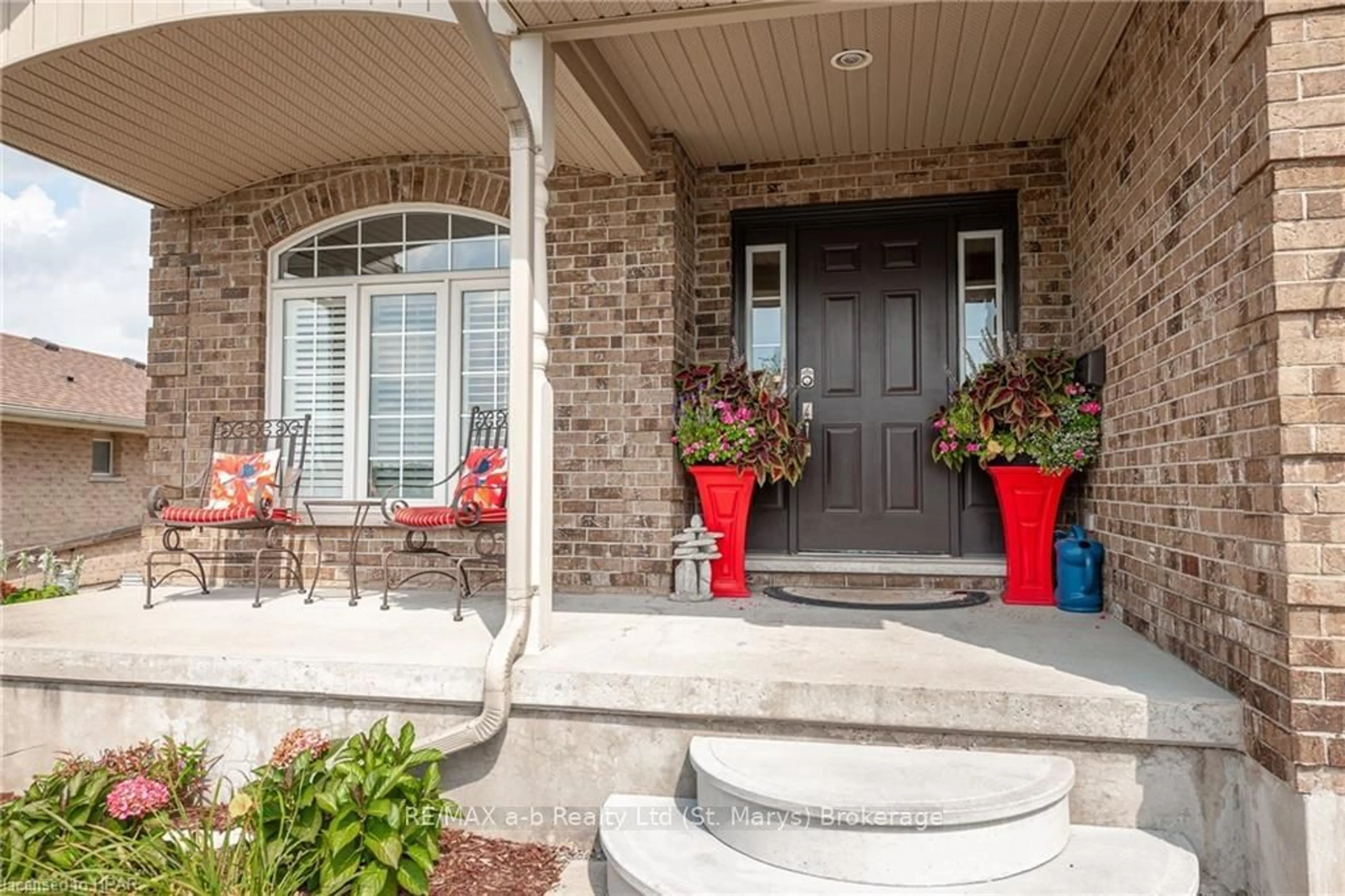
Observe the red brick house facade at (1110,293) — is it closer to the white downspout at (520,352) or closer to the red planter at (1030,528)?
the red planter at (1030,528)

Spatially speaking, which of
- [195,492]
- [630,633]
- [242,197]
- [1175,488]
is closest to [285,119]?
[242,197]

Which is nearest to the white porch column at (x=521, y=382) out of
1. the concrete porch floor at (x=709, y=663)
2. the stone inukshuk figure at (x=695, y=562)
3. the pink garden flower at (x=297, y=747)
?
the concrete porch floor at (x=709, y=663)

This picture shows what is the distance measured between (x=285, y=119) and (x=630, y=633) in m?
3.27

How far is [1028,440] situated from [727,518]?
1.53 meters

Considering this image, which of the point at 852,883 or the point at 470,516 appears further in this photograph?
the point at 470,516

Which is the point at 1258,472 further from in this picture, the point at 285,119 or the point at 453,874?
the point at 285,119

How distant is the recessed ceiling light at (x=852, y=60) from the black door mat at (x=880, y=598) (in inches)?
96.8

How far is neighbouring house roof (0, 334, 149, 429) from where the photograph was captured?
11.2 meters

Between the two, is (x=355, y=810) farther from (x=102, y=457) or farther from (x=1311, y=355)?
(x=102, y=457)

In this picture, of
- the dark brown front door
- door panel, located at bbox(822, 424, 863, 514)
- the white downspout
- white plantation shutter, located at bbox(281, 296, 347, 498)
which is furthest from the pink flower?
door panel, located at bbox(822, 424, 863, 514)

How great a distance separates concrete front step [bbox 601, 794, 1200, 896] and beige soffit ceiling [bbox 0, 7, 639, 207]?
2.83m

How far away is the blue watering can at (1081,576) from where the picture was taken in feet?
12.0

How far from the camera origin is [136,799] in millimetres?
2516

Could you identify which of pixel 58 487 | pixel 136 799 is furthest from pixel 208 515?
pixel 58 487
